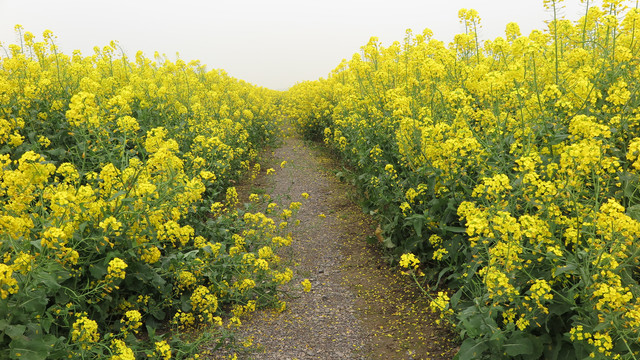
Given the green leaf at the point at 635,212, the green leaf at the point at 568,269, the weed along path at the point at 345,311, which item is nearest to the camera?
the green leaf at the point at 568,269

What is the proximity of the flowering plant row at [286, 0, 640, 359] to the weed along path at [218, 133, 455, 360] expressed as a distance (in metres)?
0.35

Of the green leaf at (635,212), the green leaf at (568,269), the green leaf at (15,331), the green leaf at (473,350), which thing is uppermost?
the green leaf at (635,212)

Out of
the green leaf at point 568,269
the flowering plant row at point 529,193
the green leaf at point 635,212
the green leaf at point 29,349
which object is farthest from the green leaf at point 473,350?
the green leaf at point 29,349

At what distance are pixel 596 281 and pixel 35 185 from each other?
3.89 m

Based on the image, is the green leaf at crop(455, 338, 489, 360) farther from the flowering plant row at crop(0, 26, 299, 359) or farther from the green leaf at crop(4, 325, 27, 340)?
the green leaf at crop(4, 325, 27, 340)

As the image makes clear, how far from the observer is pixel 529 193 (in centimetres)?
308

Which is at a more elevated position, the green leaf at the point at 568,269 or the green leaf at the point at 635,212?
the green leaf at the point at 635,212

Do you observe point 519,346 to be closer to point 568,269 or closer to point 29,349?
point 568,269

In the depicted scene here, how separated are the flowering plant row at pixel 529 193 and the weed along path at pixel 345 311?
1.15 feet

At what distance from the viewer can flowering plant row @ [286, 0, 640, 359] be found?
8.01ft

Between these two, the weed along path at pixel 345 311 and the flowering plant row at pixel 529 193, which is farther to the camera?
the weed along path at pixel 345 311

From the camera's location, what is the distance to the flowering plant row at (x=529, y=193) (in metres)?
2.44

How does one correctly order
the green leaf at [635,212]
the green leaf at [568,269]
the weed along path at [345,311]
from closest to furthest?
the green leaf at [568,269] < the green leaf at [635,212] < the weed along path at [345,311]

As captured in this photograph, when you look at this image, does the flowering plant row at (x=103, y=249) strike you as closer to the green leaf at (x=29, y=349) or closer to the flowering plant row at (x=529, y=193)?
the green leaf at (x=29, y=349)
